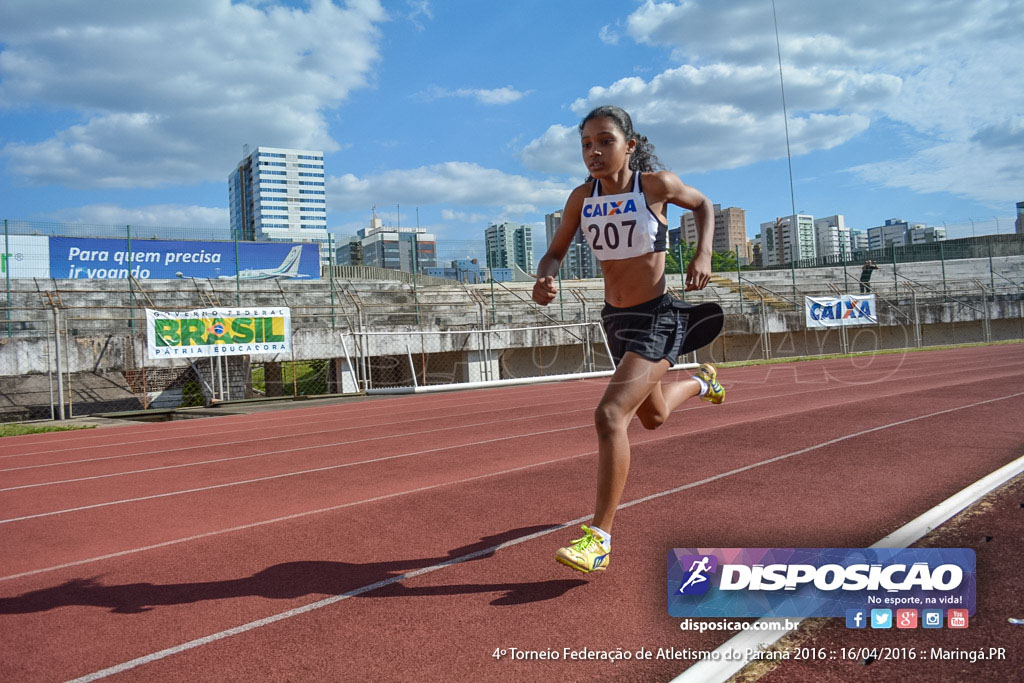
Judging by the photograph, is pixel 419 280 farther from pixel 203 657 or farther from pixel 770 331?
pixel 203 657

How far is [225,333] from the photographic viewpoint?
16.1 m

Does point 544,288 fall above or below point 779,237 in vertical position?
below

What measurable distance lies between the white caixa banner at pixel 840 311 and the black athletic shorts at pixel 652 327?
23.4 m

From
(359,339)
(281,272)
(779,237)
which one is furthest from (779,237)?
(359,339)

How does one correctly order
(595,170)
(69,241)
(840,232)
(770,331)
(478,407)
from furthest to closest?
(840,232), (770,331), (69,241), (478,407), (595,170)

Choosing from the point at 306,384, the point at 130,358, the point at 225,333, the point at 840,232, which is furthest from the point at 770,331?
the point at 840,232

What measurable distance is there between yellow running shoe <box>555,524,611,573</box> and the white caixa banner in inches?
950

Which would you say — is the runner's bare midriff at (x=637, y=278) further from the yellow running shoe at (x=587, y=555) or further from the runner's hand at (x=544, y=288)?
the yellow running shoe at (x=587, y=555)

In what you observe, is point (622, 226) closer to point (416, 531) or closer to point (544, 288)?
point (544, 288)

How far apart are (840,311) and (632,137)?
24.7 meters

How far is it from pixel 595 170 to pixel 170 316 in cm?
1433

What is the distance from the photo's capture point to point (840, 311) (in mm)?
25812

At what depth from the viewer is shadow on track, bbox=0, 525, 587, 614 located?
9.75 feet

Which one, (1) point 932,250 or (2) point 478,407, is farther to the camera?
(1) point 932,250
